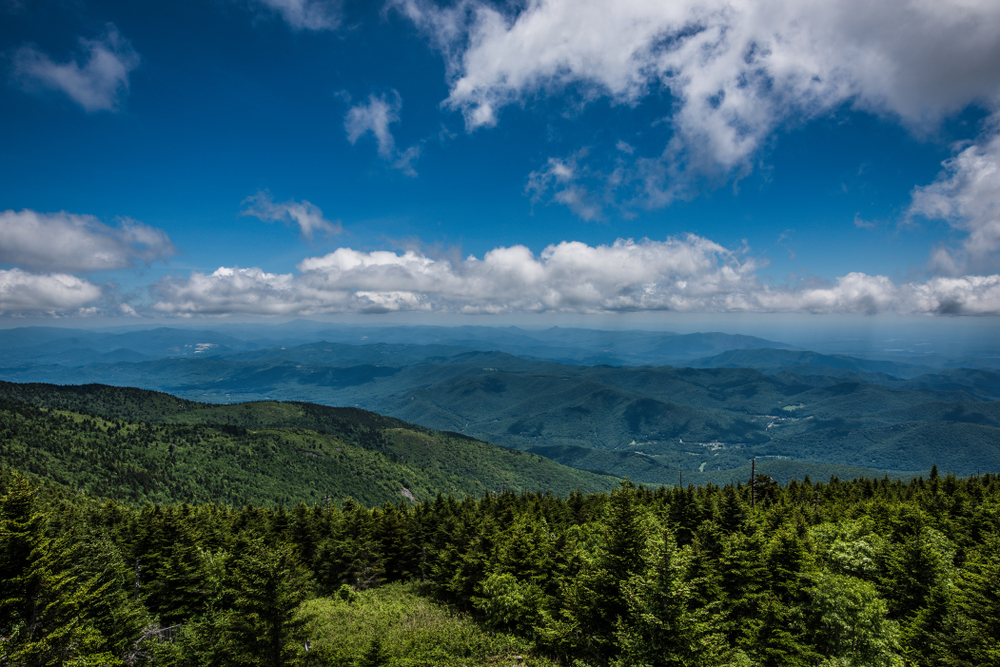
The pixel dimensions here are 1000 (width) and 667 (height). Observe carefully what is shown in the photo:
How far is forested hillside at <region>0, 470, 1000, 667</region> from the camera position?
1892 centimetres

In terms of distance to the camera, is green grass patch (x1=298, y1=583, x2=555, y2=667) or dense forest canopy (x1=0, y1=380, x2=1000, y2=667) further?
green grass patch (x1=298, y1=583, x2=555, y2=667)

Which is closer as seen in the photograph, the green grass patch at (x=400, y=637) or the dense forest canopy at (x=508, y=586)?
the dense forest canopy at (x=508, y=586)

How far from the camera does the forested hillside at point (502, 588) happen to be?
18922mm

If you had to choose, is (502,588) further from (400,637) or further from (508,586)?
(400,637)

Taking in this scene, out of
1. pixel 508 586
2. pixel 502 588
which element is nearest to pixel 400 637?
pixel 502 588

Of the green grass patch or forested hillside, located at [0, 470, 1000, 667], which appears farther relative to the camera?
the green grass patch

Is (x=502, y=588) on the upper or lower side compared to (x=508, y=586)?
lower

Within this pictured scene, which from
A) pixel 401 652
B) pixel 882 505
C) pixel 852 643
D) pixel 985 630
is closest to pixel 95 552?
pixel 401 652

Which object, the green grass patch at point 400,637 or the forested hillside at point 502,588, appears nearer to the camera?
the forested hillside at point 502,588

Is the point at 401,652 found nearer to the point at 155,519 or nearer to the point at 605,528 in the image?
the point at 605,528

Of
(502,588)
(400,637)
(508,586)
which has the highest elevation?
(508,586)

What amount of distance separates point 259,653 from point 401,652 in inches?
466

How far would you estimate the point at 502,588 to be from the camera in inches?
1427

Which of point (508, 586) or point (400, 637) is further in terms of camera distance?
point (508, 586)
